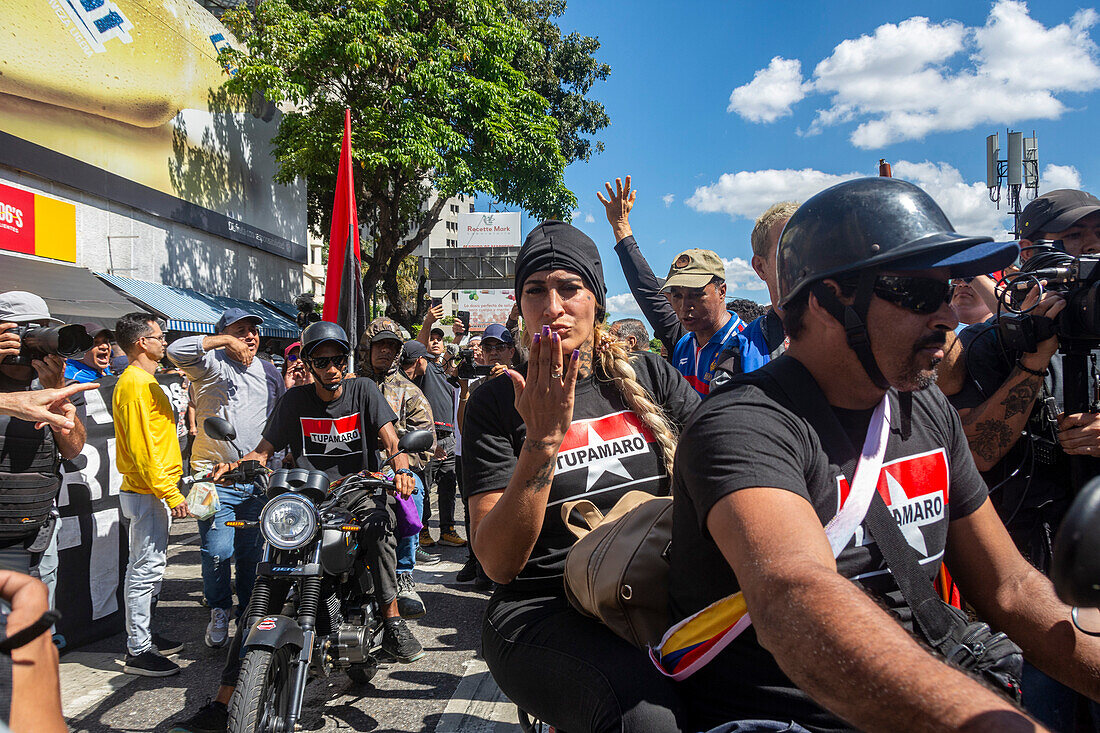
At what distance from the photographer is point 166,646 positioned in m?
4.68

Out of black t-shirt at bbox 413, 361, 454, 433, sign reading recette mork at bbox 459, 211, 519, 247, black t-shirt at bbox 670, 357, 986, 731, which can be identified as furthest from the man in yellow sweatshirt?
sign reading recette mork at bbox 459, 211, 519, 247

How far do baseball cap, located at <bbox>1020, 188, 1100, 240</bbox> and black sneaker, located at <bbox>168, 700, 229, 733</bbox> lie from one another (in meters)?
4.37

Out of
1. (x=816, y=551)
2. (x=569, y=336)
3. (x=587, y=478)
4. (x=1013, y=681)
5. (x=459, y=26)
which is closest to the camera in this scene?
(x=816, y=551)

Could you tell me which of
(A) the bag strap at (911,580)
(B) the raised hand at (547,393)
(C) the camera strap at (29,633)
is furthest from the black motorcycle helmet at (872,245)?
(C) the camera strap at (29,633)

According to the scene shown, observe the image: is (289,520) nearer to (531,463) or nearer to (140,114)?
(531,463)

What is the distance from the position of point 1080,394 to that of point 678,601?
1882 mm

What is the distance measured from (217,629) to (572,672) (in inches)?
158

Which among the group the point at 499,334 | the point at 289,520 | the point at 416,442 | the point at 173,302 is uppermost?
the point at 173,302

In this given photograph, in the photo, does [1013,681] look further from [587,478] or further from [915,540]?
[587,478]

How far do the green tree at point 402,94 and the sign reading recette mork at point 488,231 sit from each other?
16.5m

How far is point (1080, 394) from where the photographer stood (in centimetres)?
246

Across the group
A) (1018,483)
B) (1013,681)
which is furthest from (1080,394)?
(1013,681)

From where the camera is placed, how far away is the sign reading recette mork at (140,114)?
12.7 meters

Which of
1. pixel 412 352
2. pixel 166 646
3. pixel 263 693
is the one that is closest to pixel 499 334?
pixel 412 352
